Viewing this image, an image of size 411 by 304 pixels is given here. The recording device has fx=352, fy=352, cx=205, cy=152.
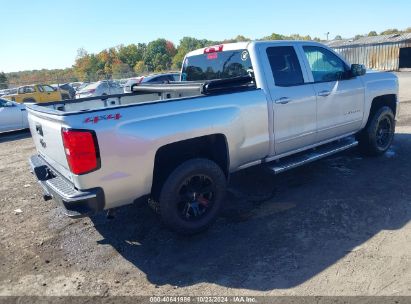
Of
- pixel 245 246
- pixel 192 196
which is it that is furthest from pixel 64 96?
pixel 245 246

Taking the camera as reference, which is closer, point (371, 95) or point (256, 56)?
point (256, 56)

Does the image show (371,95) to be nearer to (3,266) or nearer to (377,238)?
(377,238)

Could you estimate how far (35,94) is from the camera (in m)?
21.0

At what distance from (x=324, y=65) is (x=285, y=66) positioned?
3.08 feet

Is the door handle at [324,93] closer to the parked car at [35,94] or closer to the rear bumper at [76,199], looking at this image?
the rear bumper at [76,199]

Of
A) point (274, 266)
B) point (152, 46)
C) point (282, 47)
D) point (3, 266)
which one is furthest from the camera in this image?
point (152, 46)

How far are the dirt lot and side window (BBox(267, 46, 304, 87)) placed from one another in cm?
154

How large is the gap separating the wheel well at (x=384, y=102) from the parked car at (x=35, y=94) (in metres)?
19.4

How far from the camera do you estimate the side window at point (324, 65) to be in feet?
16.6

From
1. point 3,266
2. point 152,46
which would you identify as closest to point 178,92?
point 3,266

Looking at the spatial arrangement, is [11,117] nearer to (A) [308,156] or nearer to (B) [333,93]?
(A) [308,156]

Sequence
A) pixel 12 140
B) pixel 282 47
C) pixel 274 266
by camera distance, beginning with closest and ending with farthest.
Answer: pixel 274 266
pixel 282 47
pixel 12 140

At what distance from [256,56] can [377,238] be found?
2499mm

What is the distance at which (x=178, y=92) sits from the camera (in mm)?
4832
